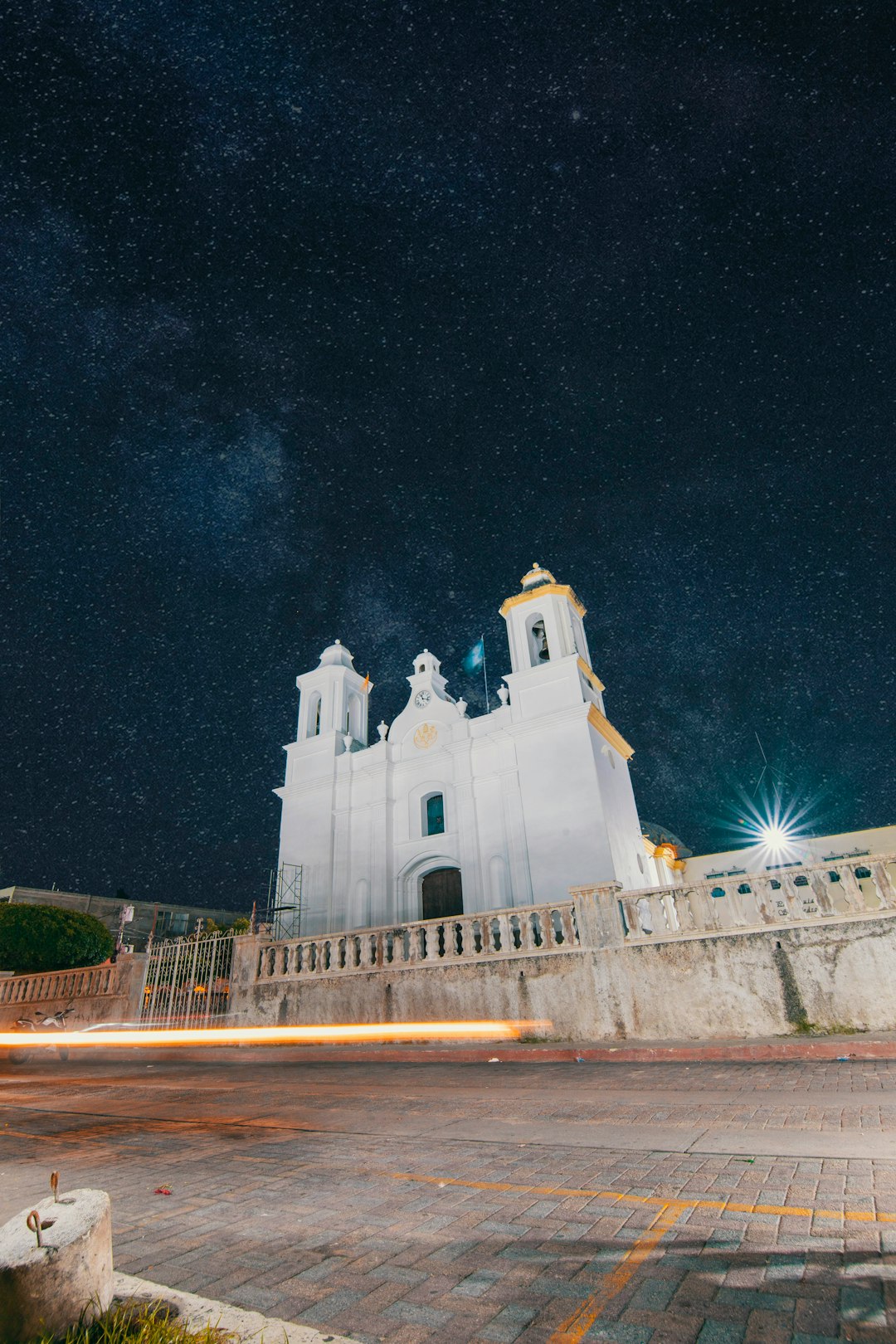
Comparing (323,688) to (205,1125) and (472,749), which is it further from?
(205,1125)

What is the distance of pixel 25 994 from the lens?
18.9 meters

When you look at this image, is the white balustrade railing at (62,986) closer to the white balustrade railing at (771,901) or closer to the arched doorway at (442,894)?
the arched doorway at (442,894)

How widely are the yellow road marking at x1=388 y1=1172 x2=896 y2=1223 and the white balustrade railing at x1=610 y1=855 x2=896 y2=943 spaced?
805 centimetres

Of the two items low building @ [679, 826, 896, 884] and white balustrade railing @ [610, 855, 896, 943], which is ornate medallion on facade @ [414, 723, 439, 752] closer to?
white balustrade railing @ [610, 855, 896, 943]

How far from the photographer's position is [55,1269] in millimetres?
2062

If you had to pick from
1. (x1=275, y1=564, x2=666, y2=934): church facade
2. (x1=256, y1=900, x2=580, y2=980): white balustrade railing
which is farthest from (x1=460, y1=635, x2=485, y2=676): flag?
(x1=256, y1=900, x2=580, y2=980): white balustrade railing

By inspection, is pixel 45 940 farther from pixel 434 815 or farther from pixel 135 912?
pixel 135 912

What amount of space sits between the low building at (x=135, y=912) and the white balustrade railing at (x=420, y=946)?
141 feet

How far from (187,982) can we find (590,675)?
689 inches

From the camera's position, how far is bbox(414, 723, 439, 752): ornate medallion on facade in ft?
88.2

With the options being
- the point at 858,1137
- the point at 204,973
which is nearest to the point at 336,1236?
the point at 858,1137

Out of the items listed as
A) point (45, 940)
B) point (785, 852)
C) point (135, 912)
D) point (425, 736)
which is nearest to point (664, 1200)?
point (425, 736)

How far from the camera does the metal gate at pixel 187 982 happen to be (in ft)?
51.4

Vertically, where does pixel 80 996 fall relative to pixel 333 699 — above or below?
below
